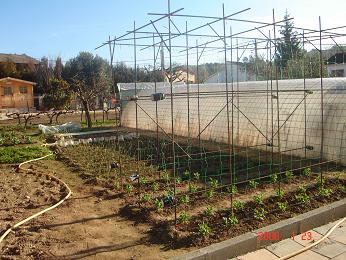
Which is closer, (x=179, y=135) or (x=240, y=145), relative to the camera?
(x=240, y=145)

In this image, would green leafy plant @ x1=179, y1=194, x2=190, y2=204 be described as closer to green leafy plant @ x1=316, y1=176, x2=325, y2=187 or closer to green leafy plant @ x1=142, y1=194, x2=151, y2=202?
green leafy plant @ x1=142, y1=194, x2=151, y2=202

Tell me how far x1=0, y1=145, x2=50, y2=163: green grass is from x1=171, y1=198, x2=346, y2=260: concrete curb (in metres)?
7.08

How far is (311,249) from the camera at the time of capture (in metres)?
4.41

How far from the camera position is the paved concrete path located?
4.23 meters

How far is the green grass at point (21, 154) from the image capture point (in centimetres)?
967

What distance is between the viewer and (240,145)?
34.3 ft

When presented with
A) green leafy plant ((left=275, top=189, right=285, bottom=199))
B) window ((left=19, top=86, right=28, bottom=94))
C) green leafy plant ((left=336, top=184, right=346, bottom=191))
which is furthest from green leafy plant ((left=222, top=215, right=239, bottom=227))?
window ((left=19, top=86, right=28, bottom=94))

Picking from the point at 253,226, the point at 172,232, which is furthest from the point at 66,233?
the point at 253,226

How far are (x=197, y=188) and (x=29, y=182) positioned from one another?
350 centimetres

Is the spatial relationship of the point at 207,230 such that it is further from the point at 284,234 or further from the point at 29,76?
the point at 29,76

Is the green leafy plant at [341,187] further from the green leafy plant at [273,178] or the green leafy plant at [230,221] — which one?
the green leafy plant at [230,221]

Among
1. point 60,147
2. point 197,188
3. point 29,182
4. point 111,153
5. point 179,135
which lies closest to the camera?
point 197,188

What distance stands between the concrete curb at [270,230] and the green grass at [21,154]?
708 centimetres

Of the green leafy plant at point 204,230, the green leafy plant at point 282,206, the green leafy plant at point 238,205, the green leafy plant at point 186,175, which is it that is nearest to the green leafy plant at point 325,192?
the green leafy plant at point 282,206
